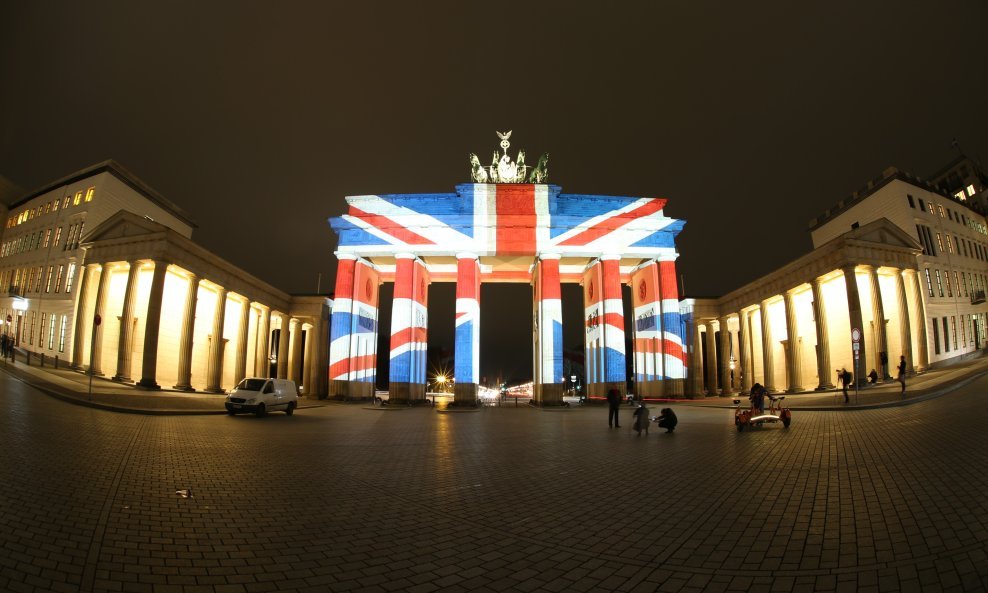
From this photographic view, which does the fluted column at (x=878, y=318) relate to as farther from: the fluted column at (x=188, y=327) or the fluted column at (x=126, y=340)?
the fluted column at (x=126, y=340)

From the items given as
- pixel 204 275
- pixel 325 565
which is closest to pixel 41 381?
pixel 204 275

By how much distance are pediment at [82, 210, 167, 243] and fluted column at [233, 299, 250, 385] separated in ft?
35.5

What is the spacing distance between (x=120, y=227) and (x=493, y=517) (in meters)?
35.2

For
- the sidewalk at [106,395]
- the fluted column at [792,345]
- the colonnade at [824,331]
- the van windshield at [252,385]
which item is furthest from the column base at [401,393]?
the fluted column at [792,345]

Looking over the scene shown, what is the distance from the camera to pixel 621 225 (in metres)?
42.2

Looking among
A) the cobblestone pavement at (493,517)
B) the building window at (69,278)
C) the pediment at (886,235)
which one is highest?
the pediment at (886,235)

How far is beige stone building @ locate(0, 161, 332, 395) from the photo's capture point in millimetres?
29000

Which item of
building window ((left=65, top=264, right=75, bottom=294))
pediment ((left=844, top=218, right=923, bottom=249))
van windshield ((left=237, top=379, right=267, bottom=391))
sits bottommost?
van windshield ((left=237, top=379, right=267, bottom=391))

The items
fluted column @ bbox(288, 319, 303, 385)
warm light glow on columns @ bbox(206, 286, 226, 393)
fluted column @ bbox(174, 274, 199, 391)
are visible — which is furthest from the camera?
fluted column @ bbox(288, 319, 303, 385)

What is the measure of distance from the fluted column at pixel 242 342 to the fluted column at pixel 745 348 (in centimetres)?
4507

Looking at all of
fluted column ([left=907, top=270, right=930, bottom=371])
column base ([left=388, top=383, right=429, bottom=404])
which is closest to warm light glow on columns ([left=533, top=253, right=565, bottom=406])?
column base ([left=388, top=383, right=429, bottom=404])

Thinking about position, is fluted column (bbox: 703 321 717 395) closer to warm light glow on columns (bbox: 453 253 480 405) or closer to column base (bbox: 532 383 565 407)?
column base (bbox: 532 383 565 407)

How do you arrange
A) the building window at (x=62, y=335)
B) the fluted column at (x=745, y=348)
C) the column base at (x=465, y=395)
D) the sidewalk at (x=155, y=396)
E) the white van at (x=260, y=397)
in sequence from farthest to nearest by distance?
the fluted column at (x=745, y=348) → the column base at (x=465, y=395) → the building window at (x=62, y=335) → the white van at (x=260, y=397) → the sidewalk at (x=155, y=396)

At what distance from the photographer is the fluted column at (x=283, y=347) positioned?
48.0 metres
